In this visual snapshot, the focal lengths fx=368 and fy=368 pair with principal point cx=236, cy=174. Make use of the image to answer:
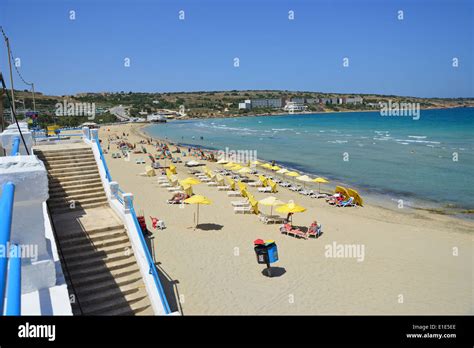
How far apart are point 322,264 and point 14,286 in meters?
9.50

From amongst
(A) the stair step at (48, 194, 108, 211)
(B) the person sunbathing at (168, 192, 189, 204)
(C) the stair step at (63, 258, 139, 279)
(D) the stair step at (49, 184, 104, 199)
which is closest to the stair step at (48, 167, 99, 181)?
(D) the stair step at (49, 184, 104, 199)

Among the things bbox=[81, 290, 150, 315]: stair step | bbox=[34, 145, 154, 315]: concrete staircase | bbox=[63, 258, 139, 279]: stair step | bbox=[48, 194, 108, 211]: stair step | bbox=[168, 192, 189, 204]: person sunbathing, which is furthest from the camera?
bbox=[168, 192, 189, 204]: person sunbathing

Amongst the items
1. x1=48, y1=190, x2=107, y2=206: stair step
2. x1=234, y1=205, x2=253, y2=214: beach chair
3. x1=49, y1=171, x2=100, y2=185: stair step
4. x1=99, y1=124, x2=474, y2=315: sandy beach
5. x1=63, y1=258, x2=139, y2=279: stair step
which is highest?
x1=49, y1=171, x2=100, y2=185: stair step

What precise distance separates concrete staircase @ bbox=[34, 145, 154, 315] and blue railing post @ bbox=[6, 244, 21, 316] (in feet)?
12.8

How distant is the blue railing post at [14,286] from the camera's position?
2.52 metres

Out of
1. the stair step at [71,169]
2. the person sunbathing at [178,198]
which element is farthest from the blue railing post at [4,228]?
the person sunbathing at [178,198]

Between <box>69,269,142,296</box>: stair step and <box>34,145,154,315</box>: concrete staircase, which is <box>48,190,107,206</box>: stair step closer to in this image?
<box>34,145,154,315</box>: concrete staircase

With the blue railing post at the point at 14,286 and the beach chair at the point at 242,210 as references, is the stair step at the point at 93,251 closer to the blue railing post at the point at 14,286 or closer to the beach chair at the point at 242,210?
the blue railing post at the point at 14,286

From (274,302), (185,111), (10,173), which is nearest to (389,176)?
(274,302)

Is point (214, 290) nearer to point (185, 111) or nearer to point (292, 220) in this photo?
point (292, 220)

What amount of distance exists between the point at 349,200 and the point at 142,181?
13144mm

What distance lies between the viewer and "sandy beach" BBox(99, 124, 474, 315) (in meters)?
8.89

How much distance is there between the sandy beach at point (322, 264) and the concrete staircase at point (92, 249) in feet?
5.56
